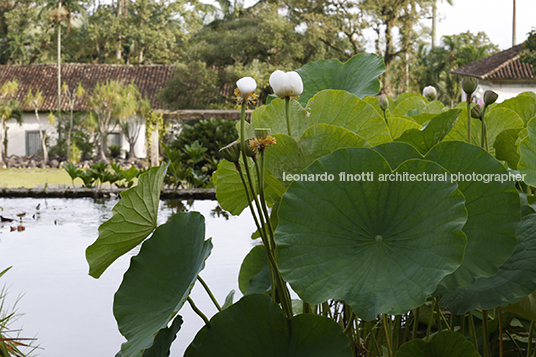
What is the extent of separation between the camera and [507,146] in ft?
2.90

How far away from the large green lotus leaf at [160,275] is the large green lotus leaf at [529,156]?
1.48ft

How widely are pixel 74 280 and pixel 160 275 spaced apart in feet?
7.66

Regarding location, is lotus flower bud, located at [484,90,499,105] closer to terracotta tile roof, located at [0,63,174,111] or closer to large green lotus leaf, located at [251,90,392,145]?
large green lotus leaf, located at [251,90,392,145]

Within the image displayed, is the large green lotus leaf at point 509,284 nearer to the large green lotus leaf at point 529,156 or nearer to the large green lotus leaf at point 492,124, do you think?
the large green lotus leaf at point 529,156

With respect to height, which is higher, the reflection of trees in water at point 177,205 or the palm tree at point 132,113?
the palm tree at point 132,113

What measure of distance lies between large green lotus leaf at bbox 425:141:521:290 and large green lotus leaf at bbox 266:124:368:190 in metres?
0.13

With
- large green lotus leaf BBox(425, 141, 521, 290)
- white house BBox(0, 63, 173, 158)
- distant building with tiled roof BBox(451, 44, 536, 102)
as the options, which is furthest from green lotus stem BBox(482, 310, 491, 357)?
distant building with tiled roof BBox(451, 44, 536, 102)

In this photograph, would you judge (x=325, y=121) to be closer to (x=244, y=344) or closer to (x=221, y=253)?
(x=244, y=344)

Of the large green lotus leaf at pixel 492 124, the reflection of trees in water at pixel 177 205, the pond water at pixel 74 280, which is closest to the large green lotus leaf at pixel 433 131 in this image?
the large green lotus leaf at pixel 492 124

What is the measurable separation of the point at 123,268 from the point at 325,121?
2555 mm

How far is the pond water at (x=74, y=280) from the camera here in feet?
6.59

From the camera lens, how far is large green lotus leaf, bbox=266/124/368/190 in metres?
0.68

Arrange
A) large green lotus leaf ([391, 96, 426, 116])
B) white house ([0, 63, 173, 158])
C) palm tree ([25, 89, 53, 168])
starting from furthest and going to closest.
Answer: white house ([0, 63, 173, 158]), palm tree ([25, 89, 53, 168]), large green lotus leaf ([391, 96, 426, 116])

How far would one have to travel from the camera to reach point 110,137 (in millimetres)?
16203
